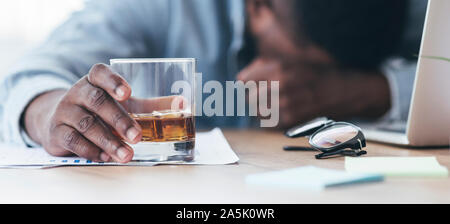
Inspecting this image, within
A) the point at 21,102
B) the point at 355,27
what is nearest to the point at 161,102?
the point at 21,102

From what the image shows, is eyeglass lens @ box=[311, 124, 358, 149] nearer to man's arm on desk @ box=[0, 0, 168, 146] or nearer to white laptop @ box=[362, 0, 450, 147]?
white laptop @ box=[362, 0, 450, 147]

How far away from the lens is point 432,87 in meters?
0.87

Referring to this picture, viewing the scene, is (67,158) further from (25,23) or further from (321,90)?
(25,23)

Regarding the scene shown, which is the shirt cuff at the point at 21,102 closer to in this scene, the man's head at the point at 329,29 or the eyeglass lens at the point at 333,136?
the eyeglass lens at the point at 333,136

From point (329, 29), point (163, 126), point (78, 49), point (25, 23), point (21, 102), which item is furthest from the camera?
point (25, 23)

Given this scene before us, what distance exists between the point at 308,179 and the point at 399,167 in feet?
0.53

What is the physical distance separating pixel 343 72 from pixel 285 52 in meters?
0.26

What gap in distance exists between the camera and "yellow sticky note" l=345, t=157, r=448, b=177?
2.15 ft

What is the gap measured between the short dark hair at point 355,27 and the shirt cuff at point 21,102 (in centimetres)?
92

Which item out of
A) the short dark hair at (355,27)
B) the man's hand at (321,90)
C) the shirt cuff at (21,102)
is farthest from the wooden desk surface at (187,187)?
the short dark hair at (355,27)

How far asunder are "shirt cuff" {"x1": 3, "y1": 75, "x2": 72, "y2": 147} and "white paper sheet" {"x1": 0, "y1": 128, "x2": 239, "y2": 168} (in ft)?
0.10

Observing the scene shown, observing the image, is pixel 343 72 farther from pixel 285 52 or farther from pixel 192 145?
pixel 192 145

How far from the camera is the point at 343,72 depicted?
1696 millimetres

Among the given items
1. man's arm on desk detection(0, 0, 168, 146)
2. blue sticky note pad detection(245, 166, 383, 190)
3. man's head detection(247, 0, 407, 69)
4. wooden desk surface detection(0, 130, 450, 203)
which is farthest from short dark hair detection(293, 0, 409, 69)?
blue sticky note pad detection(245, 166, 383, 190)
